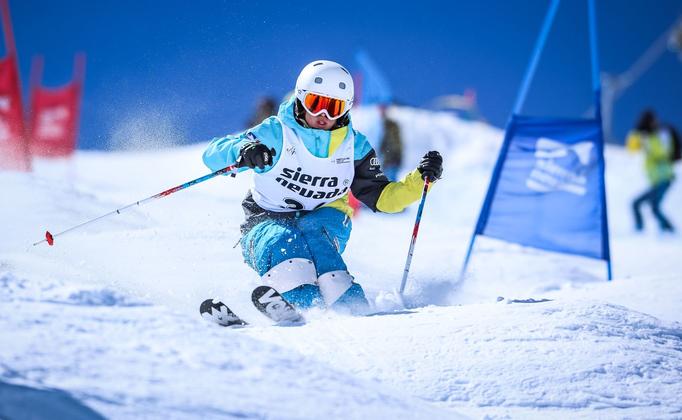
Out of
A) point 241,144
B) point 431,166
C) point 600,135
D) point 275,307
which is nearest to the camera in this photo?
point 275,307

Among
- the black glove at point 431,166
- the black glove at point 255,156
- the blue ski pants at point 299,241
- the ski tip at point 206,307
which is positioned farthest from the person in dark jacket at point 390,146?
the ski tip at point 206,307

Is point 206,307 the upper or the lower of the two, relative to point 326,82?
lower

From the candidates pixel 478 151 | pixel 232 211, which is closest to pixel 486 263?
pixel 232 211

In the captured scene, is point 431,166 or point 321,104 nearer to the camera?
point 321,104

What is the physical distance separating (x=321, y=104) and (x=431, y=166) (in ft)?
2.42

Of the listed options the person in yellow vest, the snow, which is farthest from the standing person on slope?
the person in yellow vest

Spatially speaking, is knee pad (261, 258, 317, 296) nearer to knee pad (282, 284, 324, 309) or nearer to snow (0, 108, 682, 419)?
knee pad (282, 284, 324, 309)

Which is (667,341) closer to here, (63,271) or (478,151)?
(63,271)

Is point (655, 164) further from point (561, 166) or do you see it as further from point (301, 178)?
point (301, 178)

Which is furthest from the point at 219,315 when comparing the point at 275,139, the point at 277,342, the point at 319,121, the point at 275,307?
the point at 319,121

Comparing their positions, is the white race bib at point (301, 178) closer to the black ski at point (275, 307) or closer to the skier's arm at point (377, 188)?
the skier's arm at point (377, 188)

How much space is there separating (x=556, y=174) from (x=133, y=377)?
473 cm

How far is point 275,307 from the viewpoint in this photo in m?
3.49

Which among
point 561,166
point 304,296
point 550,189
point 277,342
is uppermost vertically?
point 561,166
